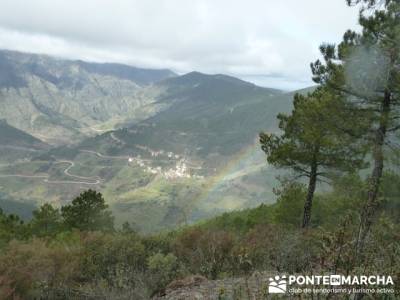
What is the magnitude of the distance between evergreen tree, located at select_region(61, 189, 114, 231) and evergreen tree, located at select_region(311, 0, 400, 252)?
3702cm

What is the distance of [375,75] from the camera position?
14359 millimetres

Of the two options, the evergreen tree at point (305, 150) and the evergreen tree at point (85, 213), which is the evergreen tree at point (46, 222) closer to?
the evergreen tree at point (85, 213)

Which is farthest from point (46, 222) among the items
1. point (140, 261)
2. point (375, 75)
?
point (375, 75)

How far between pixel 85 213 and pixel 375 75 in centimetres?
3975

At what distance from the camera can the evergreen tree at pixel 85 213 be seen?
156 ft

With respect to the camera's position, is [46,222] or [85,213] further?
[46,222]

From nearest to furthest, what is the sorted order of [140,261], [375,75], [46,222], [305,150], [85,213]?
1. [375,75]
2. [140,261]
3. [305,150]
4. [85,213]
5. [46,222]

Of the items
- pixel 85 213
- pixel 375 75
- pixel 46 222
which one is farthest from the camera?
pixel 46 222

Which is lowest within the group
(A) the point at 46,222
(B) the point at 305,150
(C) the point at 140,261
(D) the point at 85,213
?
(A) the point at 46,222

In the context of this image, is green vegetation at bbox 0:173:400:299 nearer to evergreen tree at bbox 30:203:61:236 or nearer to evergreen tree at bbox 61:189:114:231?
evergreen tree at bbox 61:189:114:231

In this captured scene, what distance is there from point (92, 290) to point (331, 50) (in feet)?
40.0

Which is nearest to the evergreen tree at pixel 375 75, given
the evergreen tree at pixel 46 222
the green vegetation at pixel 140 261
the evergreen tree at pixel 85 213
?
the green vegetation at pixel 140 261

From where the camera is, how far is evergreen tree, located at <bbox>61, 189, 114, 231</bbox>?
156 feet

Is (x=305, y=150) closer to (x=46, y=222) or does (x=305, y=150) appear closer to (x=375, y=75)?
(x=375, y=75)
